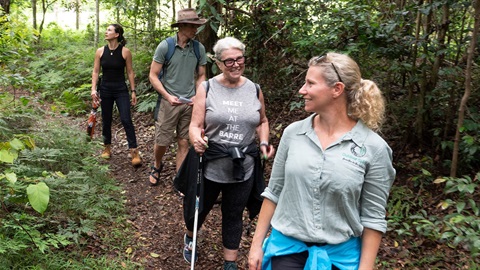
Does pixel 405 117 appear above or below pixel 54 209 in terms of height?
above

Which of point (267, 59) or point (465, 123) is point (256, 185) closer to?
point (465, 123)

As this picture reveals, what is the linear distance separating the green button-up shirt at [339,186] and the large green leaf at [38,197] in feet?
5.55

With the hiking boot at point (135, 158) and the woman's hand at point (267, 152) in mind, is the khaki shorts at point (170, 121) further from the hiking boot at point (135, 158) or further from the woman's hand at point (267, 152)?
the woman's hand at point (267, 152)

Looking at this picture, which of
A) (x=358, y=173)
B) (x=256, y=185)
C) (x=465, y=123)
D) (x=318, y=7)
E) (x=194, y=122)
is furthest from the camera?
(x=318, y=7)

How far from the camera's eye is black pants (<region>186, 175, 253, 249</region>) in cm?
388

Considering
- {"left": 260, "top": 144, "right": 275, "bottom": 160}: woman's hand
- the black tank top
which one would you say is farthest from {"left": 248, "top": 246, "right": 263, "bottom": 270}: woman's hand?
the black tank top

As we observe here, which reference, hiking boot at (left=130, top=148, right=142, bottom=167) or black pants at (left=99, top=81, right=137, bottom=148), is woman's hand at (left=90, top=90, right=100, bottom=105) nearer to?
black pants at (left=99, top=81, right=137, bottom=148)

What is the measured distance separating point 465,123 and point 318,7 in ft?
7.78

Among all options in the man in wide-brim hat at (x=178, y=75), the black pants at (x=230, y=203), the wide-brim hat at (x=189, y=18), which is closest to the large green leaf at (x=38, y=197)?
the black pants at (x=230, y=203)

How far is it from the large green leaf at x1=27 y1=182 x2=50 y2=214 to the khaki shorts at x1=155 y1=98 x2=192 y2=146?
9.10 feet

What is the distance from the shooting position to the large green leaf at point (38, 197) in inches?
114

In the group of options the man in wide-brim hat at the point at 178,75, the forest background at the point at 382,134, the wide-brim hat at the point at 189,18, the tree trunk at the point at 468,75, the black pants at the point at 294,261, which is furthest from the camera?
the man in wide-brim hat at the point at 178,75

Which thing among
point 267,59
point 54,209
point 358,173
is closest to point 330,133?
point 358,173

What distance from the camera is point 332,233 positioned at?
2264mm
